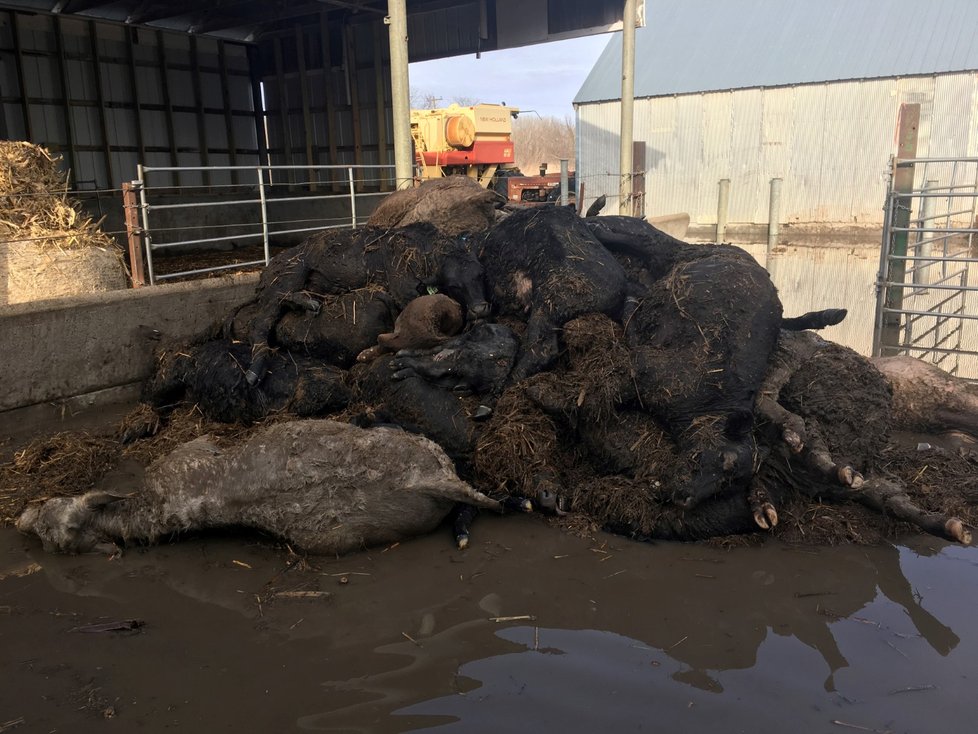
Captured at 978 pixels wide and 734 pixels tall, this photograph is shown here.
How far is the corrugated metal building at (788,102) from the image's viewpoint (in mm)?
23688

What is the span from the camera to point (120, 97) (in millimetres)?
14992

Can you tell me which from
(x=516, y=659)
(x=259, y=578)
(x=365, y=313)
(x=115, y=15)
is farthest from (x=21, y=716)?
(x=115, y=15)

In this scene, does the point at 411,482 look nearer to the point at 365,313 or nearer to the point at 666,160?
the point at 365,313

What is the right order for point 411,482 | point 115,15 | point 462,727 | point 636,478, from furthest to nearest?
point 115,15 → point 636,478 → point 411,482 → point 462,727

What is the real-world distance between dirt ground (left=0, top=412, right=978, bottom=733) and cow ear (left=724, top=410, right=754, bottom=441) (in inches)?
24.4

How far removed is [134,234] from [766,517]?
18.8 ft

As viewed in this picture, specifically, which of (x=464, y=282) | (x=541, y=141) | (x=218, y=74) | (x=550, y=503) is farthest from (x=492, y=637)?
(x=541, y=141)

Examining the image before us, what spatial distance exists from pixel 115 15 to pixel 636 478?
1480cm

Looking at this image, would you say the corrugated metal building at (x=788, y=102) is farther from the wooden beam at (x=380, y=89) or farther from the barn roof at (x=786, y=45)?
the wooden beam at (x=380, y=89)

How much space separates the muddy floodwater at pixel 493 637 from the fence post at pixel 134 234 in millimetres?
3195

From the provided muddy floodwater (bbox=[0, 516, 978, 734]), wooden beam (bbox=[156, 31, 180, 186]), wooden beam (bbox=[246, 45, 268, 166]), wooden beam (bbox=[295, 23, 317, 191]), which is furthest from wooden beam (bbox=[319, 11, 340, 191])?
muddy floodwater (bbox=[0, 516, 978, 734])

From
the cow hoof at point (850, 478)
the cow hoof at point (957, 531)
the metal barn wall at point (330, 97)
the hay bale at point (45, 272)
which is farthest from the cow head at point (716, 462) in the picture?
the metal barn wall at point (330, 97)

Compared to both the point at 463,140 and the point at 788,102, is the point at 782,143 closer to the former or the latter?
the point at 788,102

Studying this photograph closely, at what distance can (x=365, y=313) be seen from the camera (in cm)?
580
